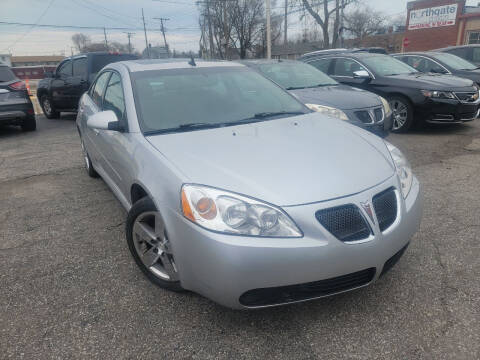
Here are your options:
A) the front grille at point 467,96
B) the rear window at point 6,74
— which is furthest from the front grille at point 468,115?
the rear window at point 6,74

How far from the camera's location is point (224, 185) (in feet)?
6.39

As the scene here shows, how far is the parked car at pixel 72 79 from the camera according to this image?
28.6ft

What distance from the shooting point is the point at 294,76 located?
21.0ft

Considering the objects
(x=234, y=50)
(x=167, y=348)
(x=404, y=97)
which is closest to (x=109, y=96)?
(x=167, y=348)

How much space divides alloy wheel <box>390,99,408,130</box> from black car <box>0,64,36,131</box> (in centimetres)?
767

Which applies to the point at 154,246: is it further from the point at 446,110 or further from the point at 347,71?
the point at 347,71

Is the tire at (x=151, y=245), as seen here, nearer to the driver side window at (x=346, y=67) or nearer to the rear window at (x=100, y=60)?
the driver side window at (x=346, y=67)

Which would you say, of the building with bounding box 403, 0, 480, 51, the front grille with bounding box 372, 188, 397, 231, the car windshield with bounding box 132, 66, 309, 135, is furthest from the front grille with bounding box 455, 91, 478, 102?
the building with bounding box 403, 0, 480, 51

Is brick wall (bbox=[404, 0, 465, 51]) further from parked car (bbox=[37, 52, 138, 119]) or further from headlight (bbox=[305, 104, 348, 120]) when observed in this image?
headlight (bbox=[305, 104, 348, 120])

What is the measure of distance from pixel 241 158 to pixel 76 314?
4.70 ft

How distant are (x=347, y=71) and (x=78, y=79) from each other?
6243 mm

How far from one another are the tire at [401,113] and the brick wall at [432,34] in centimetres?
2521

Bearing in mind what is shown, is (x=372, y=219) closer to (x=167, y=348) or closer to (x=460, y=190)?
(x=167, y=348)

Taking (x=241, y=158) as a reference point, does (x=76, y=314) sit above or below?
below
